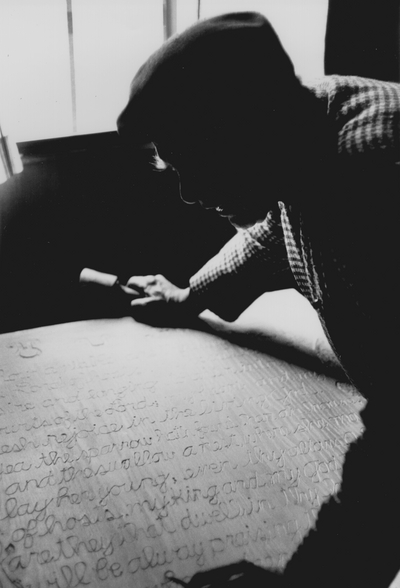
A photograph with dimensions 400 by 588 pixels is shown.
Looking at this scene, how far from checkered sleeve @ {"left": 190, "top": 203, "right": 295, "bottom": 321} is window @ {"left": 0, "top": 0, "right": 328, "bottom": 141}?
2.42 feet

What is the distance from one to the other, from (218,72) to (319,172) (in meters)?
0.20

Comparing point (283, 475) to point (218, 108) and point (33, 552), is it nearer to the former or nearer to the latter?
point (33, 552)

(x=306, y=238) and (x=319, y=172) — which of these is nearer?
(x=319, y=172)

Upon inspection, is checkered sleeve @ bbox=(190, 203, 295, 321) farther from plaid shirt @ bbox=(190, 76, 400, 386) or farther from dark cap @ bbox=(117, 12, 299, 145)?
dark cap @ bbox=(117, 12, 299, 145)

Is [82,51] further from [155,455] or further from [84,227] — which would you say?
[155,455]

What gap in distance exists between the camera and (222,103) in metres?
0.61

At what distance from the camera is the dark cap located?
600 millimetres

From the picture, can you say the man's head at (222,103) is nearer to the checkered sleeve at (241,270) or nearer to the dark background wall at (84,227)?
the checkered sleeve at (241,270)

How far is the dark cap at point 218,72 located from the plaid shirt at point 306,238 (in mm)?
93

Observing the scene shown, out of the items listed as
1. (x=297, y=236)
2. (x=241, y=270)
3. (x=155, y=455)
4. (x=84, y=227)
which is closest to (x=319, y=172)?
(x=297, y=236)

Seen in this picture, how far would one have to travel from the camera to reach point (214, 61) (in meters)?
0.60

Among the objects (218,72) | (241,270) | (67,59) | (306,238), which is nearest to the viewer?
(218,72)

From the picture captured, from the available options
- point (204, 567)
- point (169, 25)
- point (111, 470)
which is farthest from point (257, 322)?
point (169, 25)

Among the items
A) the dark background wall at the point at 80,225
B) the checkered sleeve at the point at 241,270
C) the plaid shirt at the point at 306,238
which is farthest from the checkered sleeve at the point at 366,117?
the dark background wall at the point at 80,225
